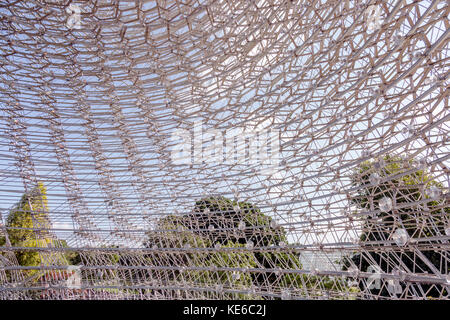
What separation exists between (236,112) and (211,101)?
182 cm

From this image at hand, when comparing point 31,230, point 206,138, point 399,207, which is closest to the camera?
point 399,207

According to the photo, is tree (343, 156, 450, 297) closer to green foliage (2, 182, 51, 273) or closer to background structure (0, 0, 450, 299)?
background structure (0, 0, 450, 299)

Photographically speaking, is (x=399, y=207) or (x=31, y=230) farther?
(x=31, y=230)

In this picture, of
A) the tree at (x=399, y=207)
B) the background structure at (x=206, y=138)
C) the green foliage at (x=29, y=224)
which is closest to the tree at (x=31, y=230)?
the green foliage at (x=29, y=224)

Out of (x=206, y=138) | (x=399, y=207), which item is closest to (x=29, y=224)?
(x=206, y=138)

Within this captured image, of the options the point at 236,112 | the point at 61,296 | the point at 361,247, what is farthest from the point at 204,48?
the point at 61,296

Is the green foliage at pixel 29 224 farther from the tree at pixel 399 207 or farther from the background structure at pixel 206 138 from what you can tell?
the tree at pixel 399 207

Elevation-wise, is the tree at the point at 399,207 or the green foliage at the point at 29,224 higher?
the green foliage at the point at 29,224

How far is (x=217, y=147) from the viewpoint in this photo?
23.9m

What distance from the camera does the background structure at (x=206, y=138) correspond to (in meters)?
16.4

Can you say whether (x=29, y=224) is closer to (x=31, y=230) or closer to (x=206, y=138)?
(x=31, y=230)

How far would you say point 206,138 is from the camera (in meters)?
23.7

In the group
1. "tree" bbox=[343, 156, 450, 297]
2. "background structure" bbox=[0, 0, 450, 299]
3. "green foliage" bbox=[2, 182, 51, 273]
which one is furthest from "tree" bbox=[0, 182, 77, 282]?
"tree" bbox=[343, 156, 450, 297]
